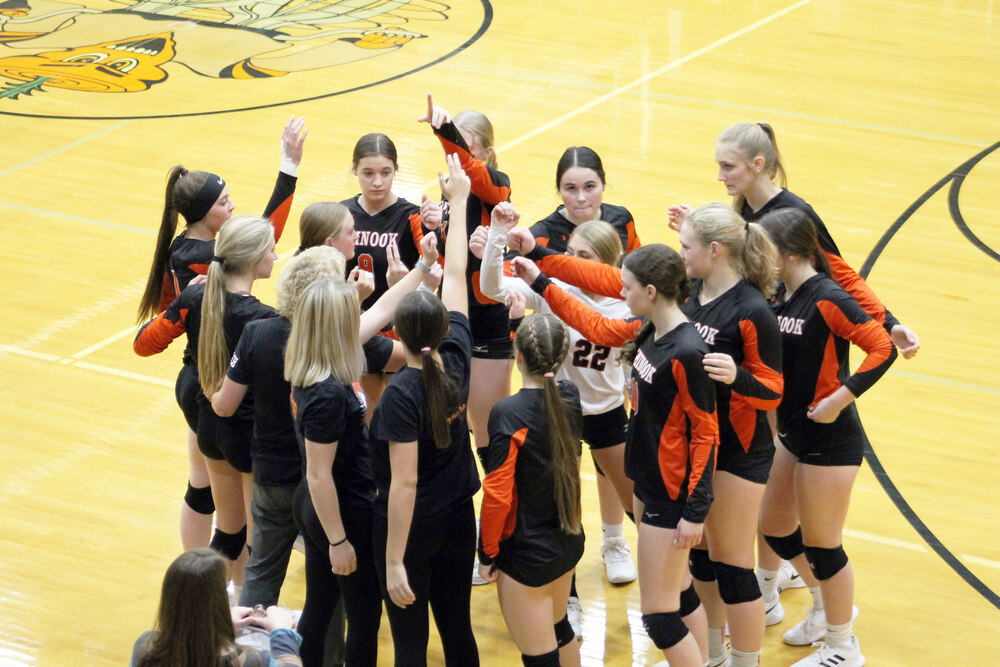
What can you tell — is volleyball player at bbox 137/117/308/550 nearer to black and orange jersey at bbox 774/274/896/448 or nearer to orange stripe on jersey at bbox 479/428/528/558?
orange stripe on jersey at bbox 479/428/528/558

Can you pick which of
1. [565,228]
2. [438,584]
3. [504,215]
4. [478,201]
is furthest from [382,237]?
[438,584]

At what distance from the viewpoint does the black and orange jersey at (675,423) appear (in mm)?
3705

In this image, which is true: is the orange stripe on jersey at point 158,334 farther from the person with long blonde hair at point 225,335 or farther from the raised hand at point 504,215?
the raised hand at point 504,215

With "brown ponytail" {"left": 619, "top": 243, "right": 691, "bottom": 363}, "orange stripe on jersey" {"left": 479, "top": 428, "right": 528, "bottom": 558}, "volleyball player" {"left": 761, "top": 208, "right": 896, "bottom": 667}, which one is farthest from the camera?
"volleyball player" {"left": 761, "top": 208, "right": 896, "bottom": 667}

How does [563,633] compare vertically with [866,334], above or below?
below

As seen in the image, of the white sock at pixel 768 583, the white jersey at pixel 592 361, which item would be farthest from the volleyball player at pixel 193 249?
the white sock at pixel 768 583

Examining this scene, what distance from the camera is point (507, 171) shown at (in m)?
9.48

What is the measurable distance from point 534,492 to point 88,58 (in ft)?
34.7

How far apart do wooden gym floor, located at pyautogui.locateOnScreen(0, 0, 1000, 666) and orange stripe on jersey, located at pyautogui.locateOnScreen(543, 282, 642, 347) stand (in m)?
1.36

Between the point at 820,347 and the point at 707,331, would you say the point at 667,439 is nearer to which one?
the point at 707,331

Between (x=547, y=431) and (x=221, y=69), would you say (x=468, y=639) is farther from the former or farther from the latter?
(x=221, y=69)

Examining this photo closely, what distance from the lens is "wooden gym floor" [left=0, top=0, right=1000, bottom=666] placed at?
5008 millimetres

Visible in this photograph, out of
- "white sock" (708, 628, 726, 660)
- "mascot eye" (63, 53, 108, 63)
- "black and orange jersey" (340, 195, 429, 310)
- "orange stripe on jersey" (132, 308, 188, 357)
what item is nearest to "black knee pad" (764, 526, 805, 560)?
"white sock" (708, 628, 726, 660)

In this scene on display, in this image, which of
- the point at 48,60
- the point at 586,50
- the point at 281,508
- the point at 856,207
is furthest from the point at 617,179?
the point at 48,60
